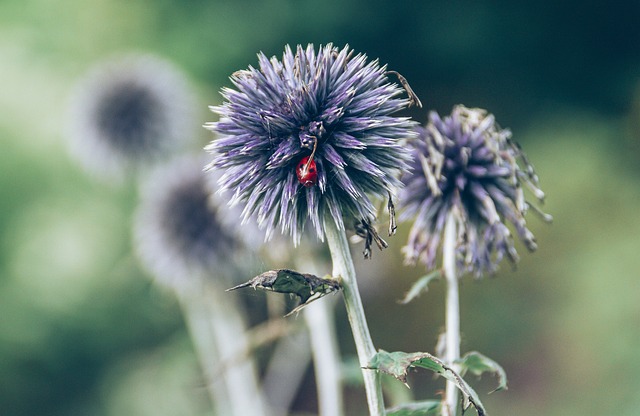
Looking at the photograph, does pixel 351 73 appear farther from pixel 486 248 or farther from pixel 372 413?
pixel 372 413

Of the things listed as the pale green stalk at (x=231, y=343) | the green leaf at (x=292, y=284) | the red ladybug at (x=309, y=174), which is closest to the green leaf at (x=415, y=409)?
the green leaf at (x=292, y=284)

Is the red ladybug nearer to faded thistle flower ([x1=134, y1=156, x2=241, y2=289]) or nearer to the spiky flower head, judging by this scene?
the spiky flower head

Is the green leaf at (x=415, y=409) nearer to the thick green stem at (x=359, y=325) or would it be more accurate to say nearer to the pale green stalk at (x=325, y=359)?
the thick green stem at (x=359, y=325)

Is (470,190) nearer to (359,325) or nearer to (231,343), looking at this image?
(359,325)

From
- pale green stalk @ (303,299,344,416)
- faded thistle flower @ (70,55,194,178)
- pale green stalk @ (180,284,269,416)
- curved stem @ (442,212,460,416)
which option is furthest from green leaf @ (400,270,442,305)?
faded thistle flower @ (70,55,194,178)

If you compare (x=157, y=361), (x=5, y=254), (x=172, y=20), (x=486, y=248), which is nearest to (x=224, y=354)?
(x=486, y=248)

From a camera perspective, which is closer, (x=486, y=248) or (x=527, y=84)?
(x=486, y=248)
